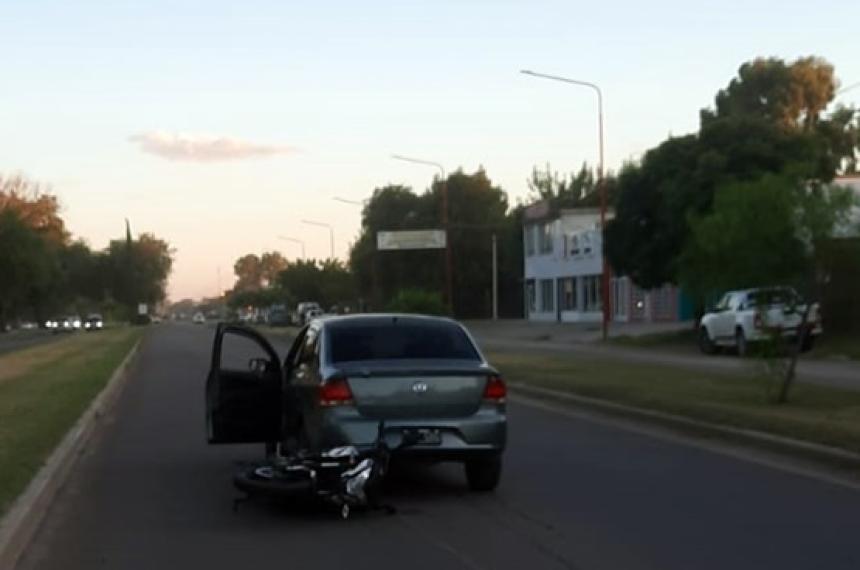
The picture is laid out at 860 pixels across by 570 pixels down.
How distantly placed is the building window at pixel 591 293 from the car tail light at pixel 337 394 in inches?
2438

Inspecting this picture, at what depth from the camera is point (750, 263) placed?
2322 cm

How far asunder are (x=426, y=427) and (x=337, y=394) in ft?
2.67

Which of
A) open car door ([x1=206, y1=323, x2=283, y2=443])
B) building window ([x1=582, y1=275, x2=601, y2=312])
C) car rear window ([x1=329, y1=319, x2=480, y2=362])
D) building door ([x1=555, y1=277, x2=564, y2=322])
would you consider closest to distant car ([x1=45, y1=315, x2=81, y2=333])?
building door ([x1=555, y1=277, x2=564, y2=322])

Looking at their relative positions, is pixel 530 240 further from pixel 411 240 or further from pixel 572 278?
pixel 572 278

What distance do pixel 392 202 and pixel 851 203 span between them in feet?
256

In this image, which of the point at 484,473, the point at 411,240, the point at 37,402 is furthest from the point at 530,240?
the point at 484,473

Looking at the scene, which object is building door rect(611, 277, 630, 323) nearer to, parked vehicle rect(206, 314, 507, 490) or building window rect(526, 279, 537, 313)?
building window rect(526, 279, 537, 313)

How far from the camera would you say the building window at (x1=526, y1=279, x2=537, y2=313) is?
3423 inches

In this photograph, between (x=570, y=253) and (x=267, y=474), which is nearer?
(x=267, y=474)

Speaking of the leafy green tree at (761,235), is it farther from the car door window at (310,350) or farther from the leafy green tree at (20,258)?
the leafy green tree at (20,258)

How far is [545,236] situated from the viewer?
83.5 m

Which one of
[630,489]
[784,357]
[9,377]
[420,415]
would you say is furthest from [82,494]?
[9,377]

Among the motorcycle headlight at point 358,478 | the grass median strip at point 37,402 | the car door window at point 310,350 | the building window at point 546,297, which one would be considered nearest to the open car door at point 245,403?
→ the car door window at point 310,350

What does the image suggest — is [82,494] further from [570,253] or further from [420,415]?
[570,253]
